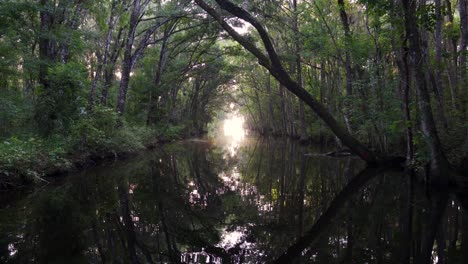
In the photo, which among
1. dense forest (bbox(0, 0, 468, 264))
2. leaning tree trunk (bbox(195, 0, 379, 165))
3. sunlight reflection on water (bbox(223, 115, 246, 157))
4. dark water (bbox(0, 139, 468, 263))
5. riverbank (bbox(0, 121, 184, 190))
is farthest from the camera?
sunlight reflection on water (bbox(223, 115, 246, 157))

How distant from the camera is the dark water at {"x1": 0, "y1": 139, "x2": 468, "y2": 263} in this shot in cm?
447

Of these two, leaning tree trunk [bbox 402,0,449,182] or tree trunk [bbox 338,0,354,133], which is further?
tree trunk [bbox 338,0,354,133]

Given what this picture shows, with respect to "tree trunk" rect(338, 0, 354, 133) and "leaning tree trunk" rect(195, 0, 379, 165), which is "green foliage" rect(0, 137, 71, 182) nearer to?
"leaning tree trunk" rect(195, 0, 379, 165)

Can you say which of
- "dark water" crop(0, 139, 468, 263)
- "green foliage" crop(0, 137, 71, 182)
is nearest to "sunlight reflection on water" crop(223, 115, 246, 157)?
"green foliage" crop(0, 137, 71, 182)

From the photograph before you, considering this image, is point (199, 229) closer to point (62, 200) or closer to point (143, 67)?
point (62, 200)

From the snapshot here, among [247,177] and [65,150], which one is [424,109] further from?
[65,150]

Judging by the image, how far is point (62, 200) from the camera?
24.1ft

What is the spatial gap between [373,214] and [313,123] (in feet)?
75.7

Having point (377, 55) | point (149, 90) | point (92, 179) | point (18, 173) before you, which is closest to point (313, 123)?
point (149, 90)

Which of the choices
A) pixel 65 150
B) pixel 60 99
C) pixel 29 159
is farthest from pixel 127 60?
pixel 29 159

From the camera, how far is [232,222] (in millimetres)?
6047

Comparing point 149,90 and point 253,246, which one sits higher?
point 149,90

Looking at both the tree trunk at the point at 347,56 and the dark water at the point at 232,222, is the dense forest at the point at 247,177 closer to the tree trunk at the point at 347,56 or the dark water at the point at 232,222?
the dark water at the point at 232,222

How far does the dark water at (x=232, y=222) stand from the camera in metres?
4.47
